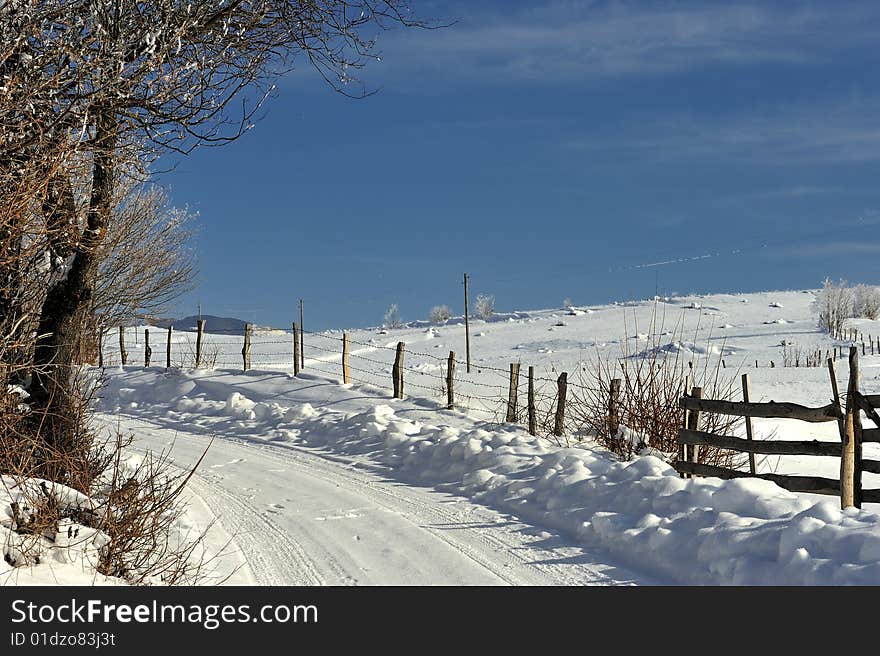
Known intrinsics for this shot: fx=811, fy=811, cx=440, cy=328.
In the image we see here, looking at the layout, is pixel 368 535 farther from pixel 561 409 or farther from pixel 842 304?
pixel 842 304

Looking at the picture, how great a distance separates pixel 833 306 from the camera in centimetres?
5188

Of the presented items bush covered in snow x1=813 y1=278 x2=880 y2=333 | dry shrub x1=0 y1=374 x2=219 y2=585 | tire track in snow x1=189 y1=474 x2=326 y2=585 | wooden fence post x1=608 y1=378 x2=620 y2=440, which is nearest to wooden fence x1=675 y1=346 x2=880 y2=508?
wooden fence post x1=608 y1=378 x2=620 y2=440

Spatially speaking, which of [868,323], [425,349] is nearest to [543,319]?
[425,349]

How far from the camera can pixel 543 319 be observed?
2260 inches

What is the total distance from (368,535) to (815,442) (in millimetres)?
5588

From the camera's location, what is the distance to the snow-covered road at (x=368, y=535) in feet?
22.5

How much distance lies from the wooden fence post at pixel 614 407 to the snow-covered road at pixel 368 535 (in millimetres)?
4090

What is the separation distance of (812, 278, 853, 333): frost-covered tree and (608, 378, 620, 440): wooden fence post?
38.7 metres

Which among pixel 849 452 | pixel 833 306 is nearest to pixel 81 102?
pixel 849 452

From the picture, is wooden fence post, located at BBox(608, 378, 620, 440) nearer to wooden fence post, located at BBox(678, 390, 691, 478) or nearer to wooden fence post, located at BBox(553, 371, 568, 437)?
wooden fence post, located at BBox(678, 390, 691, 478)

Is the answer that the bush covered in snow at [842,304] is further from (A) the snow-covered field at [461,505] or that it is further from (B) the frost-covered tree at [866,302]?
(A) the snow-covered field at [461,505]

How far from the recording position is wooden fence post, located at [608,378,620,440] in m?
13.3
